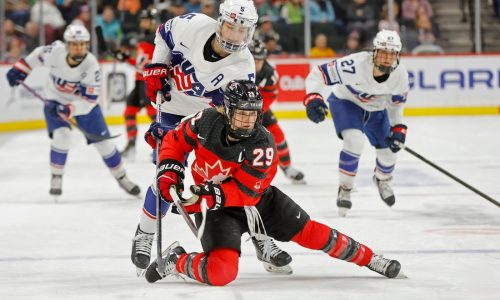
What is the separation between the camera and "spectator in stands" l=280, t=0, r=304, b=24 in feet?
42.2

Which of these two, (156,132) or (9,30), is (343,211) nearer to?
(156,132)

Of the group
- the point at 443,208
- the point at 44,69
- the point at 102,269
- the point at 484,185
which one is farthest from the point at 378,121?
the point at 44,69

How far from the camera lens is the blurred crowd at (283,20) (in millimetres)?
12336

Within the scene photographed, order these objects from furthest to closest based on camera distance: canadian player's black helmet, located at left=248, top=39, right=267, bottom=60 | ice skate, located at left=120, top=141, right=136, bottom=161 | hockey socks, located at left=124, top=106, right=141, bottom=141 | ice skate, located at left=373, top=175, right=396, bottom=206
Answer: hockey socks, located at left=124, top=106, right=141, bottom=141 < ice skate, located at left=120, top=141, right=136, bottom=161 < canadian player's black helmet, located at left=248, top=39, right=267, bottom=60 < ice skate, located at left=373, top=175, right=396, bottom=206

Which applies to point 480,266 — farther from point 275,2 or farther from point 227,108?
point 275,2

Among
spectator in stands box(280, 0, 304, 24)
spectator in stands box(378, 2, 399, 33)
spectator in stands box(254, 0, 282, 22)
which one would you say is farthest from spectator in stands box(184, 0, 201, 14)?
spectator in stands box(378, 2, 399, 33)

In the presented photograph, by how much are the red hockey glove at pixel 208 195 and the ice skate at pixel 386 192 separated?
277 cm

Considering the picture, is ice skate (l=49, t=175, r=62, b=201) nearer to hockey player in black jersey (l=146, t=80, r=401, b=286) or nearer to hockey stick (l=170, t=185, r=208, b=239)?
hockey player in black jersey (l=146, t=80, r=401, b=286)

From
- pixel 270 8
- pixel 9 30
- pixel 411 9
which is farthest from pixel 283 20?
pixel 9 30

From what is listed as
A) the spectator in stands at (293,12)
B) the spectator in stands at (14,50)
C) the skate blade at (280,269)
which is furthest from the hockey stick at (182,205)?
the spectator in stands at (293,12)

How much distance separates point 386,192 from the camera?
7.01m

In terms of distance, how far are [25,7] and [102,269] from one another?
784cm

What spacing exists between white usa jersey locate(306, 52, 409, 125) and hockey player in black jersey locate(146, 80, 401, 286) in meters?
2.16

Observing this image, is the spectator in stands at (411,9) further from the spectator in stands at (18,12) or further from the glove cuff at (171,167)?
the glove cuff at (171,167)
